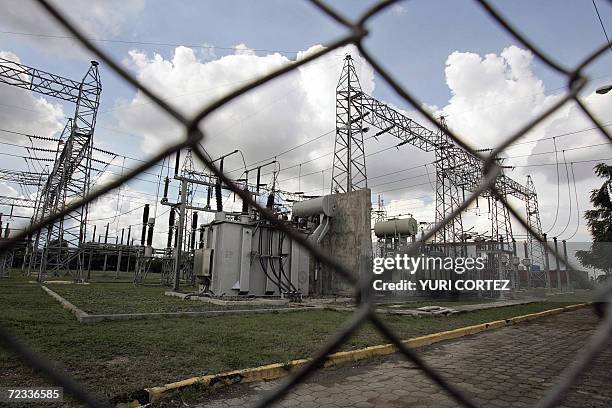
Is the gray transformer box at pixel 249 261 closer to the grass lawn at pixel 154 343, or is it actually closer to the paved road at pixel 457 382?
the grass lawn at pixel 154 343

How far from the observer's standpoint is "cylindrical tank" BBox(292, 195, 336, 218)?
1275cm

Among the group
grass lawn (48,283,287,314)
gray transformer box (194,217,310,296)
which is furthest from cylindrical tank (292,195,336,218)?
grass lawn (48,283,287,314)

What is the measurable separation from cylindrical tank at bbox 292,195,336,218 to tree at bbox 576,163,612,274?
12812 mm

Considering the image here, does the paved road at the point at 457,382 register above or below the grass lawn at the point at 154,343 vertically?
below

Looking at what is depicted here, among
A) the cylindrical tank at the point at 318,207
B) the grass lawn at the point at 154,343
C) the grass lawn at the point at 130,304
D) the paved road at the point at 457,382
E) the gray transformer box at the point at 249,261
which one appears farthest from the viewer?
the cylindrical tank at the point at 318,207

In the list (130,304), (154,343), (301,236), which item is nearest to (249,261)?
(130,304)

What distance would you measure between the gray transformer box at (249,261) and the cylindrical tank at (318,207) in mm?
1421

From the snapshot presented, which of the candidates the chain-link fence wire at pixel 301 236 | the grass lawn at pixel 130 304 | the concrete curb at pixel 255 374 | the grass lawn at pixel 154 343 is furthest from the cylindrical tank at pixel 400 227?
the chain-link fence wire at pixel 301 236

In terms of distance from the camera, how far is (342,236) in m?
12.8

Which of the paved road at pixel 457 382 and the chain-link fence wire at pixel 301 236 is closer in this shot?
the chain-link fence wire at pixel 301 236

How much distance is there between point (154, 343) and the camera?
4.57 metres

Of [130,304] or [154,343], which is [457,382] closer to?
[154,343]

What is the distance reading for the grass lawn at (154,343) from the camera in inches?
131

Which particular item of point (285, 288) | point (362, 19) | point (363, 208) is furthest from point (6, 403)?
point (363, 208)
